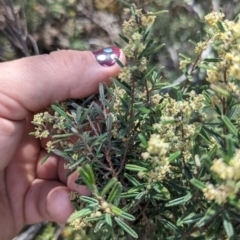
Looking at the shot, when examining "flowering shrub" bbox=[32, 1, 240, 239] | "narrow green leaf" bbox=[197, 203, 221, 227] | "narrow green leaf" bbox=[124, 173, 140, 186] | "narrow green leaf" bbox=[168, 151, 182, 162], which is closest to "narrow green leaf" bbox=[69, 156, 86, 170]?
"flowering shrub" bbox=[32, 1, 240, 239]

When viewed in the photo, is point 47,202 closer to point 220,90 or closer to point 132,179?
point 132,179

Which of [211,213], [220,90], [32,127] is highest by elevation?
[220,90]

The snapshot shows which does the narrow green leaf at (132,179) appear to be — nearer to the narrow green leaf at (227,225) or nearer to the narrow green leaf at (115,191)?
the narrow green leaf at (115,191)

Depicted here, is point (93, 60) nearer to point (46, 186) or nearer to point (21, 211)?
point (46, 186)

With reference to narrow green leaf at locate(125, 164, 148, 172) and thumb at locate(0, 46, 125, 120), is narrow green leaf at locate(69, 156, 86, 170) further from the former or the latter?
thumb at locate(0, 46, 125, 120)

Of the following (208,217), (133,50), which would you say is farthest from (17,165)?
(208,217)

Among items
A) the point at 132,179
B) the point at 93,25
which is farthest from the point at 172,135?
the point at 93,25

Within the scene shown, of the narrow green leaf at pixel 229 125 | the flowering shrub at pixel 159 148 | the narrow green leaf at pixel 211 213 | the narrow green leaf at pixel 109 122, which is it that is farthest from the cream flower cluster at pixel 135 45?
the narrow green leaf at pixel 211 213
